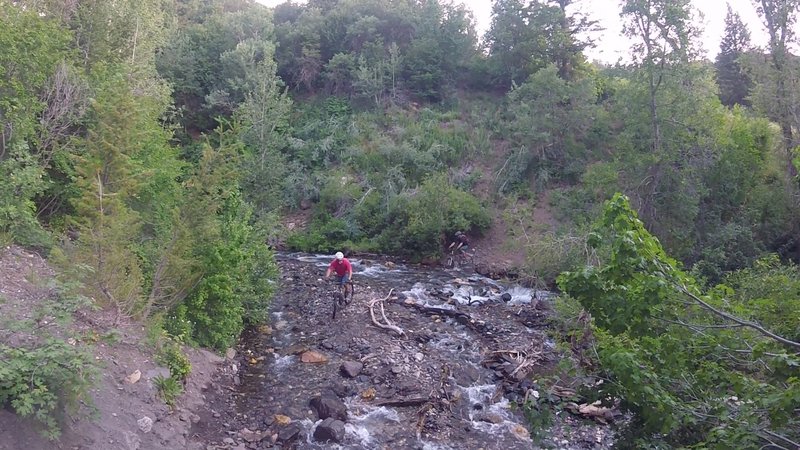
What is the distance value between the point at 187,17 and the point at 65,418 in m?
42.9

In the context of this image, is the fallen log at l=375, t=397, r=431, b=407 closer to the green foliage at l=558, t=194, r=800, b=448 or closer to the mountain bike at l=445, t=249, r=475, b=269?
the green foliage at l=558, t=194, r=800, b=448

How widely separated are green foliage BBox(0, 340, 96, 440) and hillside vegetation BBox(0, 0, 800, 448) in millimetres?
72

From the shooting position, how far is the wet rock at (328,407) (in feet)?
35.0

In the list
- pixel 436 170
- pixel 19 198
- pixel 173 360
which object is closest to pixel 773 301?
pixel 173 360

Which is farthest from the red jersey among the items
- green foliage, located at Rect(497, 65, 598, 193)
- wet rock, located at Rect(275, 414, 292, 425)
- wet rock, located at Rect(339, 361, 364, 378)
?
green foliage, located at Rect(497, 65, 598, 193)

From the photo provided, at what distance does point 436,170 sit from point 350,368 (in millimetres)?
19481

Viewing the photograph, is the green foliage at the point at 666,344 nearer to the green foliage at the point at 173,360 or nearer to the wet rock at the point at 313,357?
the green foliage at the point at 173,360

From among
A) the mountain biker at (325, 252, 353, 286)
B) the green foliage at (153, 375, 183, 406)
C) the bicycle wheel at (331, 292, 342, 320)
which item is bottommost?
the bicycle wheel at (331, 292, 342, 320)

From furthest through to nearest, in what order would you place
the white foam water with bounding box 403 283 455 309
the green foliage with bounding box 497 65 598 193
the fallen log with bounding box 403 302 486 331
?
the green foliage with bounding box 497 65 598 193 → the white foam water with bounding box 403 283 455 309 → the fallen log with bounding box 403 302 486 331

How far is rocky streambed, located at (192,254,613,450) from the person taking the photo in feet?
33.6

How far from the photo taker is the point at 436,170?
3078cm

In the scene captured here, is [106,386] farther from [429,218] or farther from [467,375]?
[429,218]

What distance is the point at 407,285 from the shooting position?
2052 centimetres

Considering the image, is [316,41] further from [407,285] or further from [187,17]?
[407,285]
